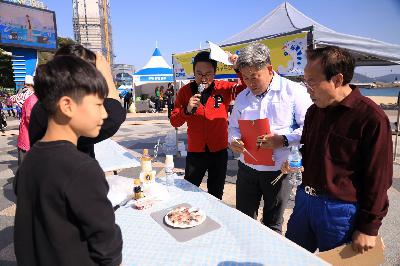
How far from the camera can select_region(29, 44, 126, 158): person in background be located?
1.39 meters

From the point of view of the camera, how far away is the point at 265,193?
91.7 inches

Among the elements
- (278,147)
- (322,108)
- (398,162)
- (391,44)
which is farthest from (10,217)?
(398,162)

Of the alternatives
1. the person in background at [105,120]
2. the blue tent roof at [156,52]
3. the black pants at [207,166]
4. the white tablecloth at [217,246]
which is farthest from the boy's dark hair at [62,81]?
the blue tent roof at [156,52]

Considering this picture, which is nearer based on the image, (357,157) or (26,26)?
(357,157)

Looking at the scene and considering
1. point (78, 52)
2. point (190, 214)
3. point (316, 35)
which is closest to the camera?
point (78, 52)

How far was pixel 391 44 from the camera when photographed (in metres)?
4.72

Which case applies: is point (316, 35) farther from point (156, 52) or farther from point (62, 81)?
point (156, 52)

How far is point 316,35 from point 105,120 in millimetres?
3427

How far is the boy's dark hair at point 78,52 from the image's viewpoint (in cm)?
165

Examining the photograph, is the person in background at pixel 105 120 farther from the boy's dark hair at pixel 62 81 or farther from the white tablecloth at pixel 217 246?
the white tablecloth at pixel 217 246

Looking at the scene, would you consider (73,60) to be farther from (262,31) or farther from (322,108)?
(262,31)

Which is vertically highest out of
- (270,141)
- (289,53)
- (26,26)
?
(26,26)

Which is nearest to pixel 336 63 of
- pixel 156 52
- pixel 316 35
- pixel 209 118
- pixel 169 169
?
pixel 209 118

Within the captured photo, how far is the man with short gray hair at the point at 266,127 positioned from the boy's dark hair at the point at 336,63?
0.60 metres
